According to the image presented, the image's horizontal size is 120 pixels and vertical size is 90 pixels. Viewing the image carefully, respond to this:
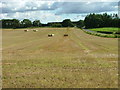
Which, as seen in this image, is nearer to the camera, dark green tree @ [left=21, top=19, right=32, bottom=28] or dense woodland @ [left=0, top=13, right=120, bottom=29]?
dense woodland @ [left=0, top=13, right=120, bottom=29]

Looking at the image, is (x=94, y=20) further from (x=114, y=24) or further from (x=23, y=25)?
(x=23, y=25)

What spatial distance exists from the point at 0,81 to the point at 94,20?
147 meters

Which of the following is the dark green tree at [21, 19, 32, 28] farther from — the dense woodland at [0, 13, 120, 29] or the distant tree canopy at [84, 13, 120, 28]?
the distant tree canopy at [84, 13, 120, 28]

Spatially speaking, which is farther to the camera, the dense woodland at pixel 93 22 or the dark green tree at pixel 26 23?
the dark green tree at pixel 26 23

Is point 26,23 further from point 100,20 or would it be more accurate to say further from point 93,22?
point 100,20

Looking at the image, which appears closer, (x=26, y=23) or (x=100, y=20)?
(x=100, y=20)

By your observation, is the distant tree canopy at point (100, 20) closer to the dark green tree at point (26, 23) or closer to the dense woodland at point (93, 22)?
the dense woodland at point (93, 22)

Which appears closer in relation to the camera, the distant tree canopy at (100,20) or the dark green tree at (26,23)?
the distant tree canopy at (100,20)

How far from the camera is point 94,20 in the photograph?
492 ft

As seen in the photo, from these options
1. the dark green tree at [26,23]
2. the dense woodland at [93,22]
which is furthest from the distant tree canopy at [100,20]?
the dark green tree at [26,23]

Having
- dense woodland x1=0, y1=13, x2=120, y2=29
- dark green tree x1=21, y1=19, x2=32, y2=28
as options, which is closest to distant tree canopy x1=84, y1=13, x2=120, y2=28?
dense woodland x1=0, y1=13, x2=120, y2=29

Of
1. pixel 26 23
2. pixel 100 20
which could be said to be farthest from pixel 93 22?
pixel 26 23

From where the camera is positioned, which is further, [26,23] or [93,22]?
[26,23]

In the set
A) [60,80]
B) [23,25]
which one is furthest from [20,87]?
[23,25]
